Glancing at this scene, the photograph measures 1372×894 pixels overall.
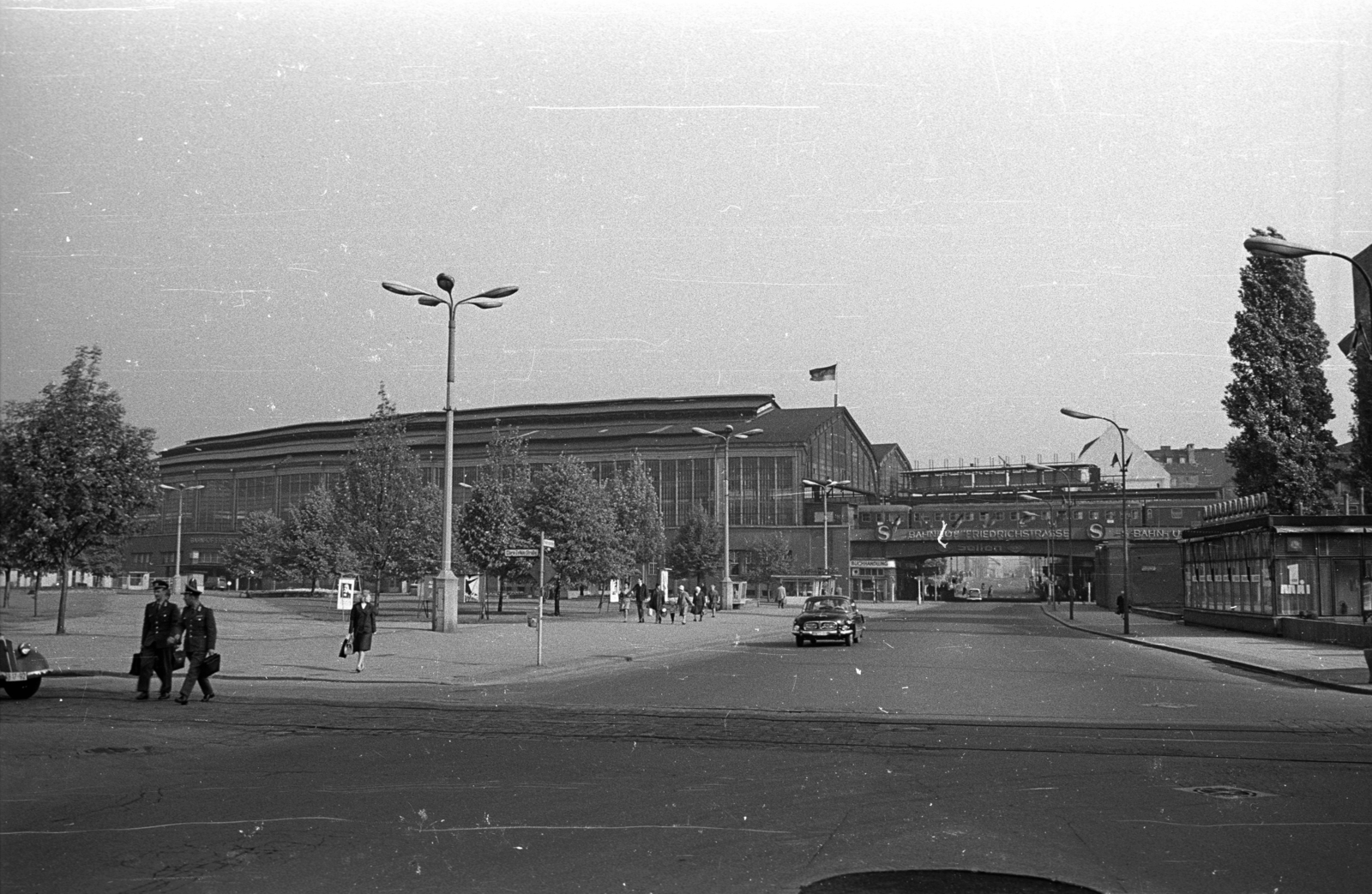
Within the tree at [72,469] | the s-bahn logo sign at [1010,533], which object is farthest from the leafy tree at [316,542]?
the s-bahn logo sign at [1010,533]

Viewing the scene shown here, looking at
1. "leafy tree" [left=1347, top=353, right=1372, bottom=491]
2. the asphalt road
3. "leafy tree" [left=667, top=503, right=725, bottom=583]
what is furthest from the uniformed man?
"leafy tree" [left=667, top=503, right=725, bottom=583]

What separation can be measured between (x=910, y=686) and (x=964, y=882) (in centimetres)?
1421

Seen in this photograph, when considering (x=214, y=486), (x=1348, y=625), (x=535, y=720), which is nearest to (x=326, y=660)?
(x=535, y=720)

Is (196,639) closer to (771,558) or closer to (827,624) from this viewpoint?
(827,624)

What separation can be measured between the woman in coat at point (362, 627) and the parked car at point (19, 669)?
22.8 ft

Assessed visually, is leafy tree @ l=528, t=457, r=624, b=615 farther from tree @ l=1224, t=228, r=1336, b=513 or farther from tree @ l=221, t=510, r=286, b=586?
tree @ l=221, t=510, r=286, b=586

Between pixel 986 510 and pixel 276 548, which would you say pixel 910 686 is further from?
pixel 986 510

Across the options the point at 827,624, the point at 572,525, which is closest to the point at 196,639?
the point at 827,624

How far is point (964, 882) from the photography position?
6.50 metres

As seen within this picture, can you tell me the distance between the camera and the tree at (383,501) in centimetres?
4372

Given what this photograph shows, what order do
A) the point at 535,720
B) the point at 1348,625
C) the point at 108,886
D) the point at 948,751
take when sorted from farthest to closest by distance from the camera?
the point at 1348,625, the point at 535,720, the point at 948,751, the point at 108,886

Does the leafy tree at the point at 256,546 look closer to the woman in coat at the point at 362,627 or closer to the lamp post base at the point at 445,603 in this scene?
the lamp post base at the point at 445,603

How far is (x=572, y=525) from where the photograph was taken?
169 ft

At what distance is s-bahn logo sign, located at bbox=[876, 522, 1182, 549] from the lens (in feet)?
360
